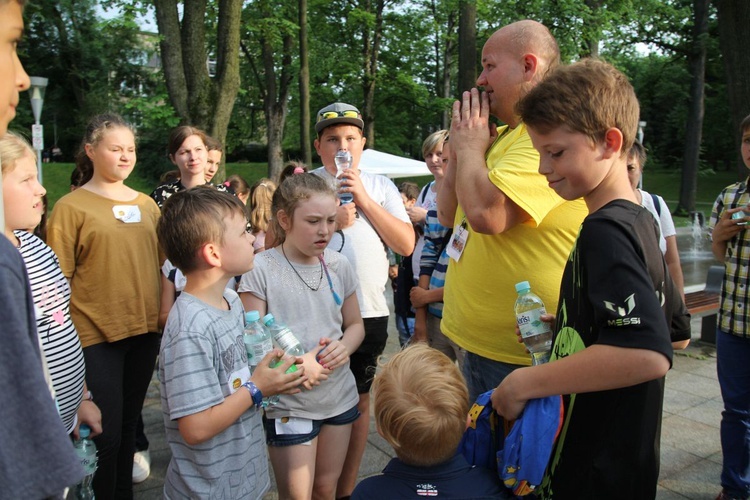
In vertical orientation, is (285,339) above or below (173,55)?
below

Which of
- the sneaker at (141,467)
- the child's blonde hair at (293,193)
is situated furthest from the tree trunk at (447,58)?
the child's blonde hair at (293,193)

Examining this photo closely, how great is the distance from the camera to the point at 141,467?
3568mm

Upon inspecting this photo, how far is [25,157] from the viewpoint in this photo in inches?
90.0

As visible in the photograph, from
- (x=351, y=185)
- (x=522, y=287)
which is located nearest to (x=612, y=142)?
(x=522, y=287)

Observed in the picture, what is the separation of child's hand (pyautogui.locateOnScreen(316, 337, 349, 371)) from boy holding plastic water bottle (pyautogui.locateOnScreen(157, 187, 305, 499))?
31cm

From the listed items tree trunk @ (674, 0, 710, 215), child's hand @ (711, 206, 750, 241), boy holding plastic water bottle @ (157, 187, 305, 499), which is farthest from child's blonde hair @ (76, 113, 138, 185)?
tree trunk @ (674, 0, 710, 215)

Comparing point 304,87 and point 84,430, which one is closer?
point 84,430

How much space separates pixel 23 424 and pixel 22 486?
3.6 inches

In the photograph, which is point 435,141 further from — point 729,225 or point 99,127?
point 99,127

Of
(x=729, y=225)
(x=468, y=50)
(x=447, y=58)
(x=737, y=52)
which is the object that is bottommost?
(x=729, y=225)

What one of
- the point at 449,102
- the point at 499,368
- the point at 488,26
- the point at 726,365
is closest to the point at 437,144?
the point at 726,365

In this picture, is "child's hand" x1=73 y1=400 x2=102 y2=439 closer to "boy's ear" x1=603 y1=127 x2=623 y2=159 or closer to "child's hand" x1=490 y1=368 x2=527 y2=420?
"child's hand" x1=490 y1=368 x2=527 y2=420

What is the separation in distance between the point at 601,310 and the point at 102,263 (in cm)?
244

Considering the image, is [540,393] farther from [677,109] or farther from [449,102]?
[677,109]
